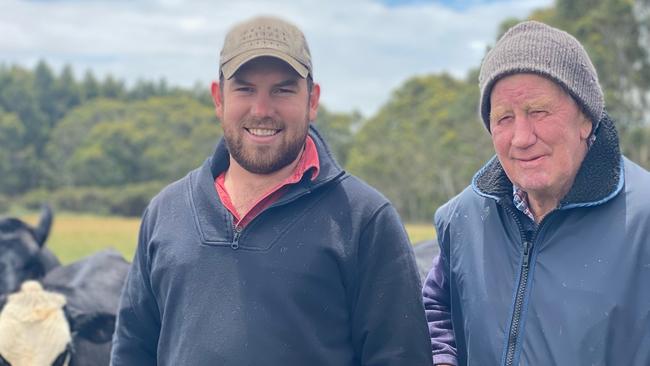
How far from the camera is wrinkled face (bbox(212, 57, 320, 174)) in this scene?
9.26 ft

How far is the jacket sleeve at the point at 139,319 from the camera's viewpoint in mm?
3086

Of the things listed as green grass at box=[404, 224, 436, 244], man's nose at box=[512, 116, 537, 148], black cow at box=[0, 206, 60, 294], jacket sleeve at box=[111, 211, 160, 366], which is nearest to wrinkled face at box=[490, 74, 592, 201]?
man's nose at box=[512, 116, 537, 148]

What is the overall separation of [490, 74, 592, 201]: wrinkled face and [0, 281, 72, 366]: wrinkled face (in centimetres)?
316

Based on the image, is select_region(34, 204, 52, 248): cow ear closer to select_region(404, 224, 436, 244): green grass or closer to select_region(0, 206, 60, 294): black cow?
select_region(0, 206, 60, 294): black cow

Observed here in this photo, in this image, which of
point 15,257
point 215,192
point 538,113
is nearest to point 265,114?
point 215,192

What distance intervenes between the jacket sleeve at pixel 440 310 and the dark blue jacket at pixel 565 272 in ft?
0.32

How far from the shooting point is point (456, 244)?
2973 mm

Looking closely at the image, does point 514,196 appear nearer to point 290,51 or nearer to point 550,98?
point 550,98

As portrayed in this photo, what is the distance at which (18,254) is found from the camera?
23.4 feet

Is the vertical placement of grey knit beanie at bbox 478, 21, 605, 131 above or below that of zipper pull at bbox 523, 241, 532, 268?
above

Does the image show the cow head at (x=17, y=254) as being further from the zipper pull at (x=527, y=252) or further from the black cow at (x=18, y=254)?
the zipper pull at (x=527, y=252)

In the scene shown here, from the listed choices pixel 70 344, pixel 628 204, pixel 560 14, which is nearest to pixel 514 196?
pixel 628 204

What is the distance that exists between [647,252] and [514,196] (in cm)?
47

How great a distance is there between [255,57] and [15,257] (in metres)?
4.96
